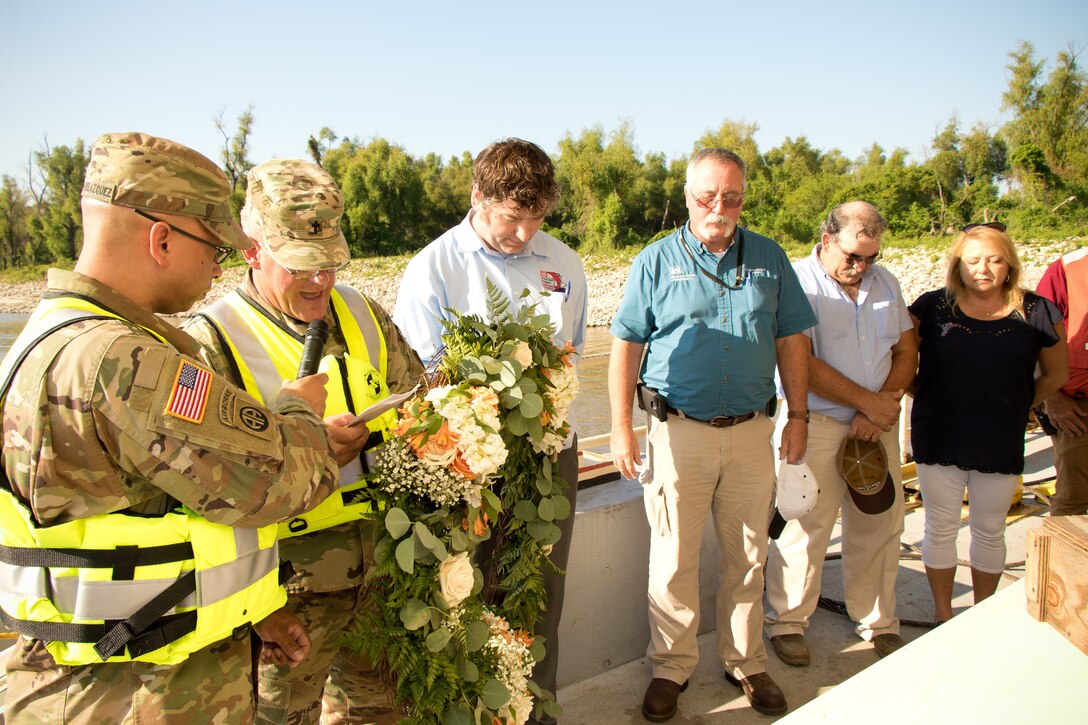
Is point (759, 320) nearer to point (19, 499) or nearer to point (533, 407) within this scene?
point (533, 407)

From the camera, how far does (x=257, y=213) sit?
197 cm

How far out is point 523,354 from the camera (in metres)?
2.01

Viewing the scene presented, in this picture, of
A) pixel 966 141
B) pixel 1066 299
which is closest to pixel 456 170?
pixel 966 141

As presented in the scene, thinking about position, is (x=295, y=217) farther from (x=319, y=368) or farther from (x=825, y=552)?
(x=825, y=552)

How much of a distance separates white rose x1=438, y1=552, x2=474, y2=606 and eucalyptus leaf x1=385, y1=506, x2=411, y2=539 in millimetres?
163

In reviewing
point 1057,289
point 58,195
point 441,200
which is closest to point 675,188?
point 441,200

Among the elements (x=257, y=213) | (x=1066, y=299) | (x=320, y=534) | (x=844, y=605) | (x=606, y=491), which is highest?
(x=257, y=213)

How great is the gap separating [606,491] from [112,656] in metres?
2.43

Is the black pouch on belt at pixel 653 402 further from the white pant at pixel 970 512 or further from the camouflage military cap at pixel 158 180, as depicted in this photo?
the camouflage military cap at pixel 158 180

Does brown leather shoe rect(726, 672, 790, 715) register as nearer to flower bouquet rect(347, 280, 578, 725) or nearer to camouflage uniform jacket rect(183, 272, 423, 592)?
flower bouquet rect(347, 280, 578, 725)

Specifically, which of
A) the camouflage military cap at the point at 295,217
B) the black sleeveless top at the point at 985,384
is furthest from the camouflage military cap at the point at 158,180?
the black sleeveless top at the point at 985,384

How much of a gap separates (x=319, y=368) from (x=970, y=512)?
3248 mm

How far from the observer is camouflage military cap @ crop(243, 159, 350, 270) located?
1927 mm

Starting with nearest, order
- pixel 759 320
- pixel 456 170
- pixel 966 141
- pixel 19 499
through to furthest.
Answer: pixel 19 499 → pixel 759 320 → pixel 966 141 → pixel 456 170
